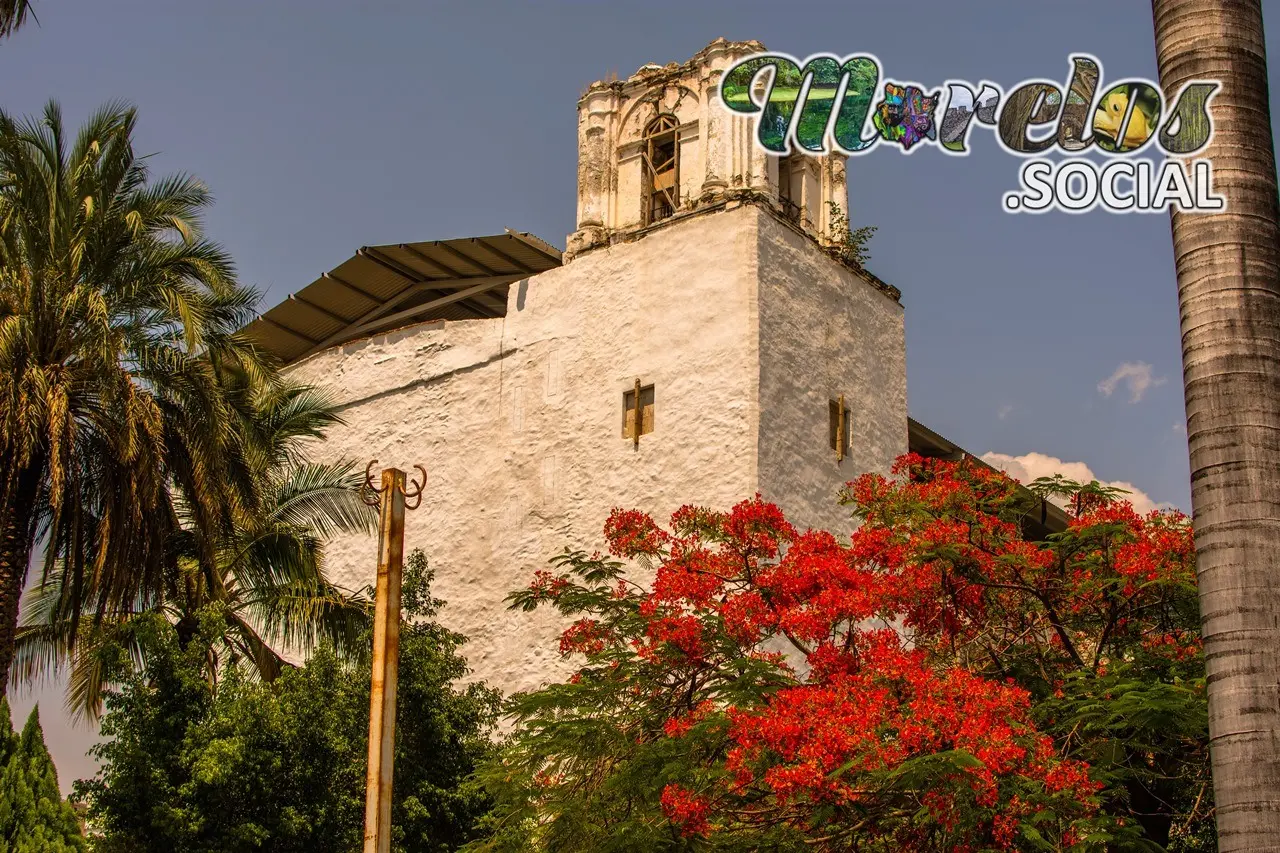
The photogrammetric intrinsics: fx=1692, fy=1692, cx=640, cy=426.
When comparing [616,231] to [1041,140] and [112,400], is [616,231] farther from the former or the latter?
[1041,140]

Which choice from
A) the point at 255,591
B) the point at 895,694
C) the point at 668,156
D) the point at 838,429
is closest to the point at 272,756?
the point at 255,591

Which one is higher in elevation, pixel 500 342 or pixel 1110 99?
pixel 500 342

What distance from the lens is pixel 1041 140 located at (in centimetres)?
1326

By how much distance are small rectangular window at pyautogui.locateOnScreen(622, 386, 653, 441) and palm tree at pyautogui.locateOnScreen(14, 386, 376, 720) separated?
364cm

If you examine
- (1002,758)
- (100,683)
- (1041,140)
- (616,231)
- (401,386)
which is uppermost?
(616,231)

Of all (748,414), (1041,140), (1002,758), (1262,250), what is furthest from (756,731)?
(748,414)

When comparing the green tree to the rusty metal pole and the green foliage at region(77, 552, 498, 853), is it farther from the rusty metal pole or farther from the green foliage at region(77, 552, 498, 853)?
the rusty metal pole

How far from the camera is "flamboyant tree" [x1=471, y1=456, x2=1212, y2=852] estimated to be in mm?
13289

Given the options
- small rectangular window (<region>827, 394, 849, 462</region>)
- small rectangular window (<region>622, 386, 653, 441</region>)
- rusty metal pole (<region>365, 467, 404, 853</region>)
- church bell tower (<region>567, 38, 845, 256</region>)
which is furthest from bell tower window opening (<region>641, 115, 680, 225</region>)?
rusty metal pole (<region>365, 467, 404, 853</region>)

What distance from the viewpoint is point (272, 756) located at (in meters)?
17.1

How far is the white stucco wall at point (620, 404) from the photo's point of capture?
22.0 metres

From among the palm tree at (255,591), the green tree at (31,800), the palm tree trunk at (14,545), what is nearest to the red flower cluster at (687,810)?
the palm tree at (255,591)

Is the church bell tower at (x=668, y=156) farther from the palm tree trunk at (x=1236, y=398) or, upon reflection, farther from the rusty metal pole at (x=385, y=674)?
the palm tree trunk at (x=1236, y=398)

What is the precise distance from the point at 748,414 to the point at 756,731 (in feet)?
26.3
